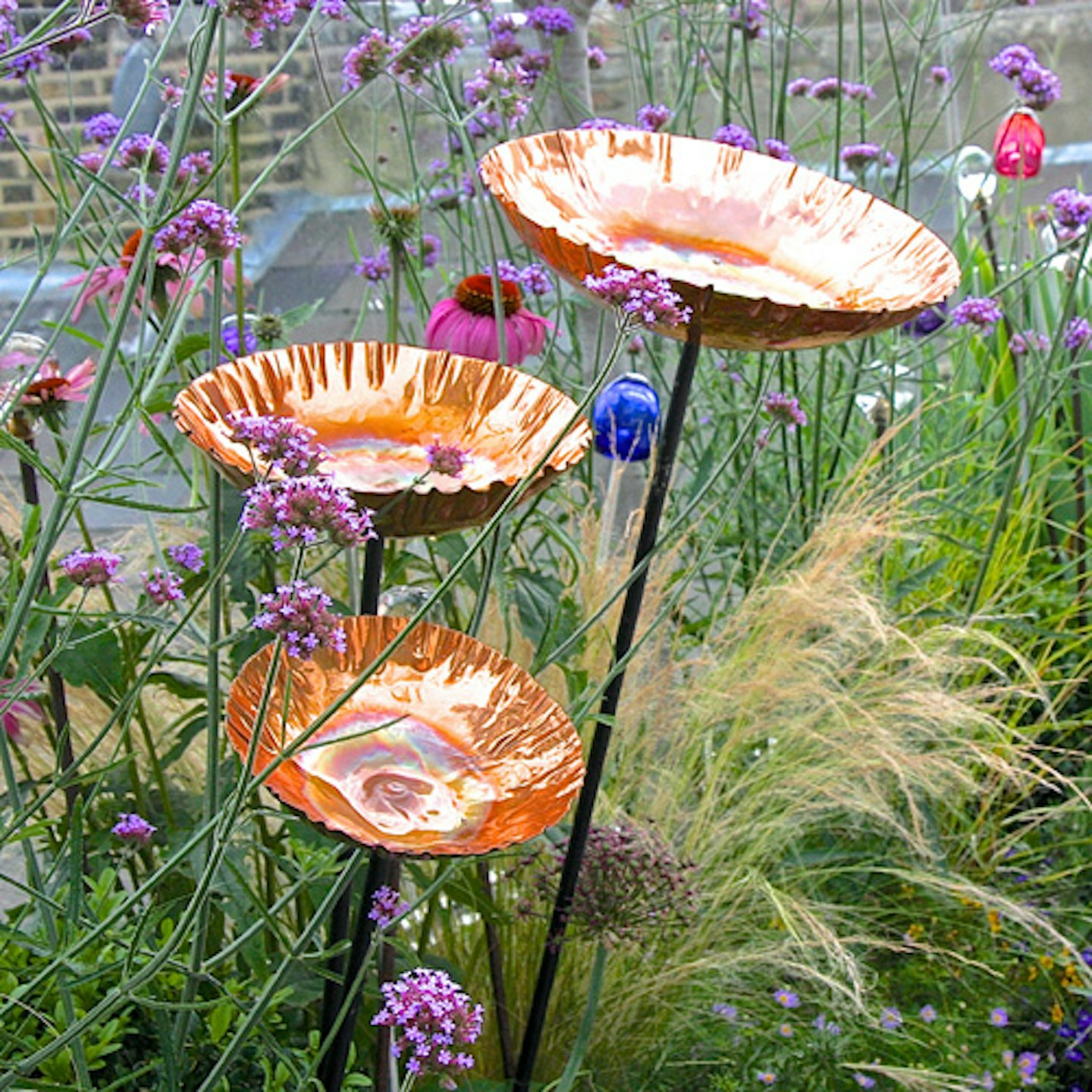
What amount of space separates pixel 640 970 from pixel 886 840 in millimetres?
419

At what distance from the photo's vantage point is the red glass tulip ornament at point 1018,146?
90.6 inches

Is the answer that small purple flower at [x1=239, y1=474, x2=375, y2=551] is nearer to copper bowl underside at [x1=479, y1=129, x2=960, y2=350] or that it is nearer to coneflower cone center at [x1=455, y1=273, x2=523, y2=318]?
copper bowl underside at [x1=479, y1=129, x2=960, y2=350]

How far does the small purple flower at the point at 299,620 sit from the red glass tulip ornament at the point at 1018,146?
67.7 inches

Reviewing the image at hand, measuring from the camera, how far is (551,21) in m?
2.07

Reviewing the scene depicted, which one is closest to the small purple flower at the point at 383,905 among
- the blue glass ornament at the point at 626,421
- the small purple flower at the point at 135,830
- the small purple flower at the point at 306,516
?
the small purple flower at the point at 135,830

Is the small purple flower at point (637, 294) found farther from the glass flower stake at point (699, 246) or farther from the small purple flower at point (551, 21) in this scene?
the small purple flower at point (551, 21)

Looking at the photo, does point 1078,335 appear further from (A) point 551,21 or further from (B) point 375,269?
(B) point 375,269

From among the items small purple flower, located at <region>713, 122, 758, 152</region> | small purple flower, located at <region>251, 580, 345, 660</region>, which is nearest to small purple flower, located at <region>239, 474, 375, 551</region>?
small purple flower, located at <region>251, 580, 345, 660</region>

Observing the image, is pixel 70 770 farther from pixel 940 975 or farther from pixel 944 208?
pixel 944 208

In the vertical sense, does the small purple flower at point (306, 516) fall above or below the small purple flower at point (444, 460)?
above

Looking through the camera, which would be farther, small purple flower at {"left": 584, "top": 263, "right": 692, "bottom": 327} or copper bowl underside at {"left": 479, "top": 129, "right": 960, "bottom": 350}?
copper bowl underside at {"left": 479, "top": 129, "right": 960, "bottom": 350}

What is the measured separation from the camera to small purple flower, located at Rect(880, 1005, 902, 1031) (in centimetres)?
171

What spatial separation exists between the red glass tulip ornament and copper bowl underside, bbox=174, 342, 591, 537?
49.4 inches

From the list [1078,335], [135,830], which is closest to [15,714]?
[135,830]
